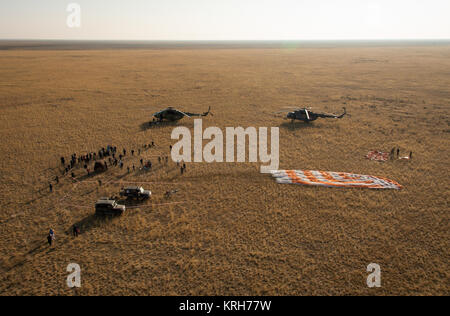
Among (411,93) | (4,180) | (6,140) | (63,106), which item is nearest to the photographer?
(4,180)

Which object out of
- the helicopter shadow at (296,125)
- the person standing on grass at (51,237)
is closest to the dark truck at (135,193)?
the person standing on grass at (51,237)

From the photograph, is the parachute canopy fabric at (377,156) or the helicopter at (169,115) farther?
the helicopter at (169,115)

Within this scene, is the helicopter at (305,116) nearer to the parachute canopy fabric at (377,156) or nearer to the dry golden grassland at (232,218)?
the dry golden grassland at (232,218)

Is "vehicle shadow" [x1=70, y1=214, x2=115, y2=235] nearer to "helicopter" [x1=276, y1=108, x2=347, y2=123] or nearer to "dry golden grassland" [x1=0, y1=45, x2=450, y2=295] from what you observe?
"dry golden grassland" [x1=0, y1=45, x2=450, y2=295]

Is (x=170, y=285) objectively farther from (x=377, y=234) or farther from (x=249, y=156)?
(x=249, y=156)
